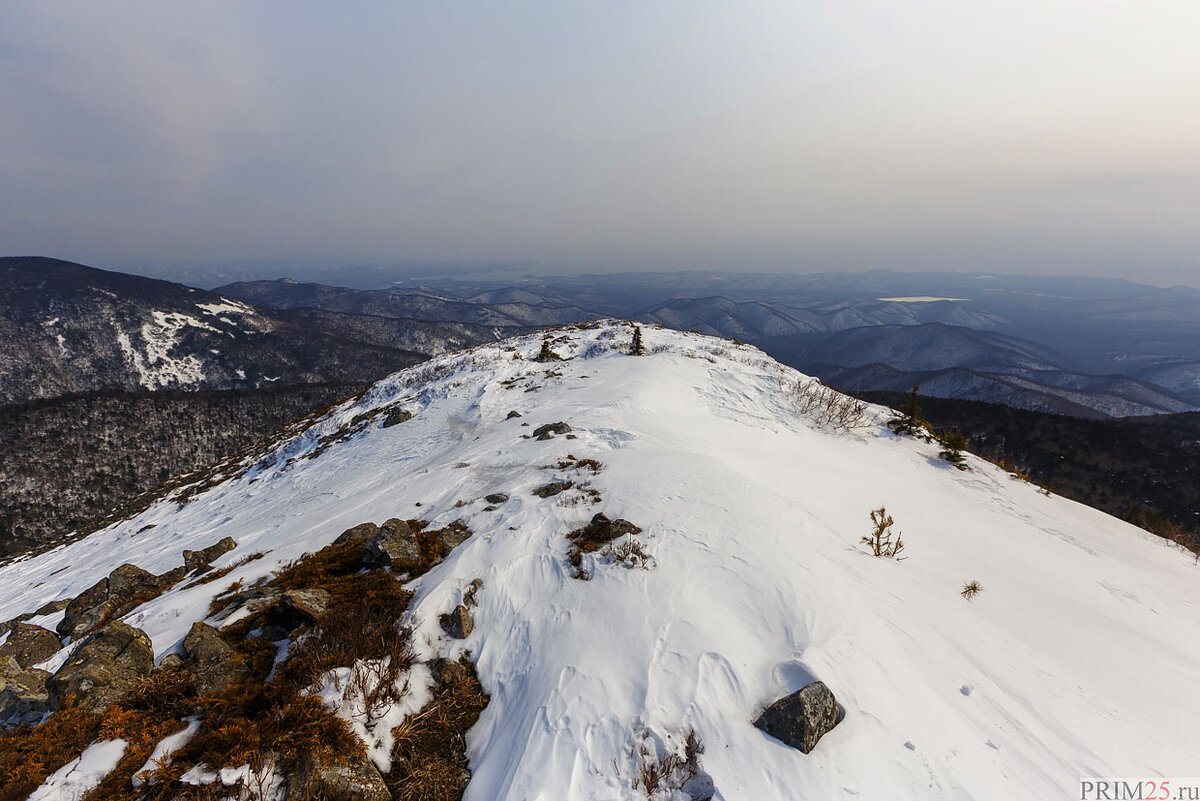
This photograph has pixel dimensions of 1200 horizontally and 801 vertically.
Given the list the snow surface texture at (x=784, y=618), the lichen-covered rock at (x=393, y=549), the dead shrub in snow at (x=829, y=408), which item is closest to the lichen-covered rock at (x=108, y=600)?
the snow surface texture at (x=784, y=618)

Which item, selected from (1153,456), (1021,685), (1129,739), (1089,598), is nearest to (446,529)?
(1021,685)

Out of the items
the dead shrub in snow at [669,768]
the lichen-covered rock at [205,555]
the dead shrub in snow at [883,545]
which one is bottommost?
the lichen-covered rock at [205,555]

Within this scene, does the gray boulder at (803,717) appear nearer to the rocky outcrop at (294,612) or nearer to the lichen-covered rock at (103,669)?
the rocky outcrop at (294,612)

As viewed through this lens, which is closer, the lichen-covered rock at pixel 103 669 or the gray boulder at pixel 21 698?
the lichen-covered rock at pixel 103 669

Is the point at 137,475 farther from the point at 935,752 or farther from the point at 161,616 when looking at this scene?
the point at 935,752

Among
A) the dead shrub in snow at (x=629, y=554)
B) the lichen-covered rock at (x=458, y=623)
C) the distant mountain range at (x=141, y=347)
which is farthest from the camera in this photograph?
the distant mountain range at (x=141, y=347)

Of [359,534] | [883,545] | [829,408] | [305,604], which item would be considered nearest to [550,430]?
[359,534]
